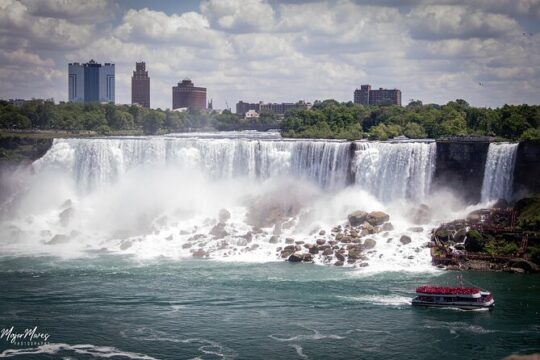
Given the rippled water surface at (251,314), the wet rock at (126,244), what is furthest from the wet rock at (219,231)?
the rippled water surface at (251,314)

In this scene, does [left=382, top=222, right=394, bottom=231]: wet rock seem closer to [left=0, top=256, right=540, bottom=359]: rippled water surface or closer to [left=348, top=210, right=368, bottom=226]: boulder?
[left=348, top=210, right=368, bottom=226]: boulder

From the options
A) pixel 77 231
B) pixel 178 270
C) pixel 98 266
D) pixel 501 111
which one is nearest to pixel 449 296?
pixel 178 270

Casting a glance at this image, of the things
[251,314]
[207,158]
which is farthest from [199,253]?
[207,158]

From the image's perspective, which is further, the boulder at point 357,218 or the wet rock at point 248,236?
A: the boulder at point 357,218

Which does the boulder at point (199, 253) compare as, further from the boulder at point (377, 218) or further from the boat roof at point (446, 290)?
the boat roof at point (446, 290)

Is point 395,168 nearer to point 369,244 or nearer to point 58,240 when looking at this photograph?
point 369,244

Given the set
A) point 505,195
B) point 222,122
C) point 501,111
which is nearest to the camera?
point 505,195

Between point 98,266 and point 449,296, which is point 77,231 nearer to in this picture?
point 98,266
